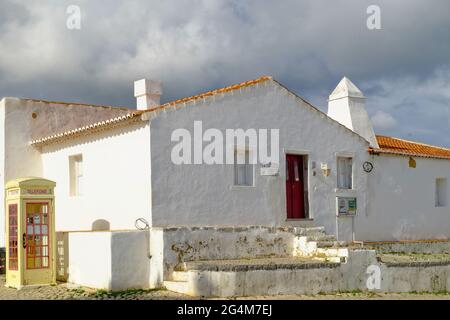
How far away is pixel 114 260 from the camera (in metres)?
13.6

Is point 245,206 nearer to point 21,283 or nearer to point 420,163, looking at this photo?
point 21,283

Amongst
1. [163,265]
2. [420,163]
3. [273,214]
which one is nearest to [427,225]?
[420,163]

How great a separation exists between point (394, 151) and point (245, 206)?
6.49 m

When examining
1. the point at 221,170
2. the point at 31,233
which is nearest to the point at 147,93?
the point at 221,170

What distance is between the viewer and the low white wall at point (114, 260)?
1362 centimetres

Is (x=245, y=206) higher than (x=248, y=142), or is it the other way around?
(x=248, y=142)

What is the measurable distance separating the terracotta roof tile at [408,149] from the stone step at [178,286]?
8.08 m

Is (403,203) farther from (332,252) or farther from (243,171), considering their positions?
(243,171)

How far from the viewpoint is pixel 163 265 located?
13.9 m

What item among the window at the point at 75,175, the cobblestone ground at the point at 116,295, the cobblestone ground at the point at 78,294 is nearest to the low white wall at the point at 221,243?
the cobblestone ground at the point at 78,294

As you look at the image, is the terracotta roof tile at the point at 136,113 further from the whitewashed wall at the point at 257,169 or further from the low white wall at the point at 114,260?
the low white wall at the point at 114,260

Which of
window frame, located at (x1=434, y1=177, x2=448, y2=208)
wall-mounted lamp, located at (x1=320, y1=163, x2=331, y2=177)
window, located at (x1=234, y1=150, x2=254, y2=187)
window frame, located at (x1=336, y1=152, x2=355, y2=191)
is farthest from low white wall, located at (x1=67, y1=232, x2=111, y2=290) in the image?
window frame, located at (x1=434, y1=177, x2=448, y2=208)
